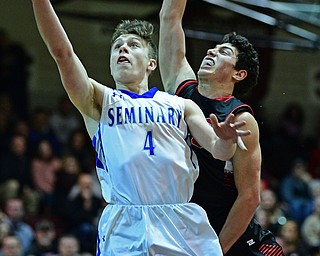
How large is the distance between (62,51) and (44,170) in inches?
330

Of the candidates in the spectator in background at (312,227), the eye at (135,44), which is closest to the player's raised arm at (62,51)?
the eye at (135,44)

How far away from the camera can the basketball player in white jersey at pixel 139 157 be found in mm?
4906

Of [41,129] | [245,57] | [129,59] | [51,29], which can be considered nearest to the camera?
[51,29]

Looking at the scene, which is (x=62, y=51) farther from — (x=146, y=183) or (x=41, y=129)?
(x=41, y=129)

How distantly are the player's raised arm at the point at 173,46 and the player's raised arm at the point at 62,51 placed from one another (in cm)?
136

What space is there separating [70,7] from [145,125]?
397 inches

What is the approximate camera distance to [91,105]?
199 inches

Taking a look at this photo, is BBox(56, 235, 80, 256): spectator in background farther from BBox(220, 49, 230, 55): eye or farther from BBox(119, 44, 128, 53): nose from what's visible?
BBox(119, 44, 128, 53): nose

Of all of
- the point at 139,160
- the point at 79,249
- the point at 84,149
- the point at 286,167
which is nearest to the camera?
the point at 139,160

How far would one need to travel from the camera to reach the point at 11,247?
35.3 feet

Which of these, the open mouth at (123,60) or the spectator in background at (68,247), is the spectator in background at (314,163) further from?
the open mouth at (123,60)

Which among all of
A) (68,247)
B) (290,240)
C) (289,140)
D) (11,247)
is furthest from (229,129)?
(289,140)

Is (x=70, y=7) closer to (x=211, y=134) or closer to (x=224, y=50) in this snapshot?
(x=224, y=50)

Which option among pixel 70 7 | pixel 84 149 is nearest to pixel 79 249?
pixel 84 149
